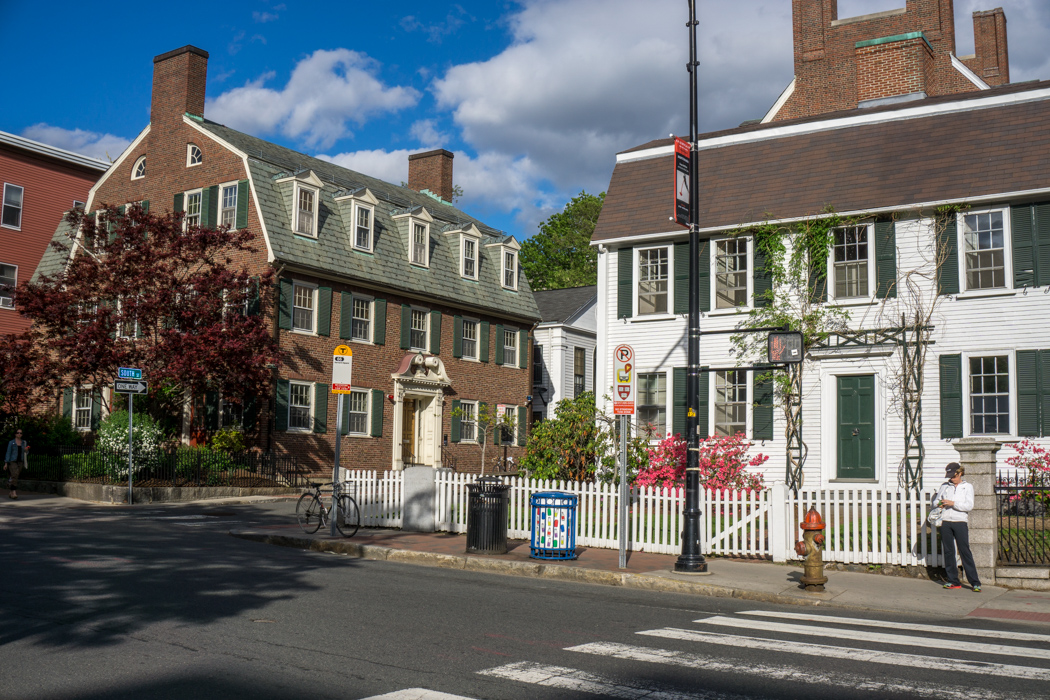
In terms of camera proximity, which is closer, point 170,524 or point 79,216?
point 170,524

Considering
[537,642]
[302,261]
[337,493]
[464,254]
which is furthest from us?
[464,254]

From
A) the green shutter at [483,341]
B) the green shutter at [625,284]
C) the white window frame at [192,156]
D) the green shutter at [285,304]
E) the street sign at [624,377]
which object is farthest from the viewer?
the green shutter at [483,341]

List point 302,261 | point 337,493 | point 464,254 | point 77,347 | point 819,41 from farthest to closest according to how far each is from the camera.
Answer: point 464,254 < point 302,261 < point 819,41 < point 77,347 < point 337,493

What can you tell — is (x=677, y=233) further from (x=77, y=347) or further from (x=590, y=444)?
(x=77, y=347)

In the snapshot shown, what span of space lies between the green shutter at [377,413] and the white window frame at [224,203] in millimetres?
6824

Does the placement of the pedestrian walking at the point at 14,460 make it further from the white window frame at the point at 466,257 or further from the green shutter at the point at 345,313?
the white window frame at the point at 466,257

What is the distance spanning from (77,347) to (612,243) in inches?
545

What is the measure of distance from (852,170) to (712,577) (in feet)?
37.2

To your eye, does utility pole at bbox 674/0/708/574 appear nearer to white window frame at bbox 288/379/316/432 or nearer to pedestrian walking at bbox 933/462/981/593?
pedestrian walking at bbox 933/462/981/593

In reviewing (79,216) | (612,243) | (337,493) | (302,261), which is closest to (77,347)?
(79,216)

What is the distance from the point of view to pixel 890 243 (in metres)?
18.7

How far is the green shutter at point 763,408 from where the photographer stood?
19453mm

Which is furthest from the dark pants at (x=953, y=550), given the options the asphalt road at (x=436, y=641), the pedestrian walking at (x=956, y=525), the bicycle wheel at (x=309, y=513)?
the bicycle wheel at (x=309, y=513)

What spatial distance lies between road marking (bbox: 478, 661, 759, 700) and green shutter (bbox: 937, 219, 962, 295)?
1454 centimetres
